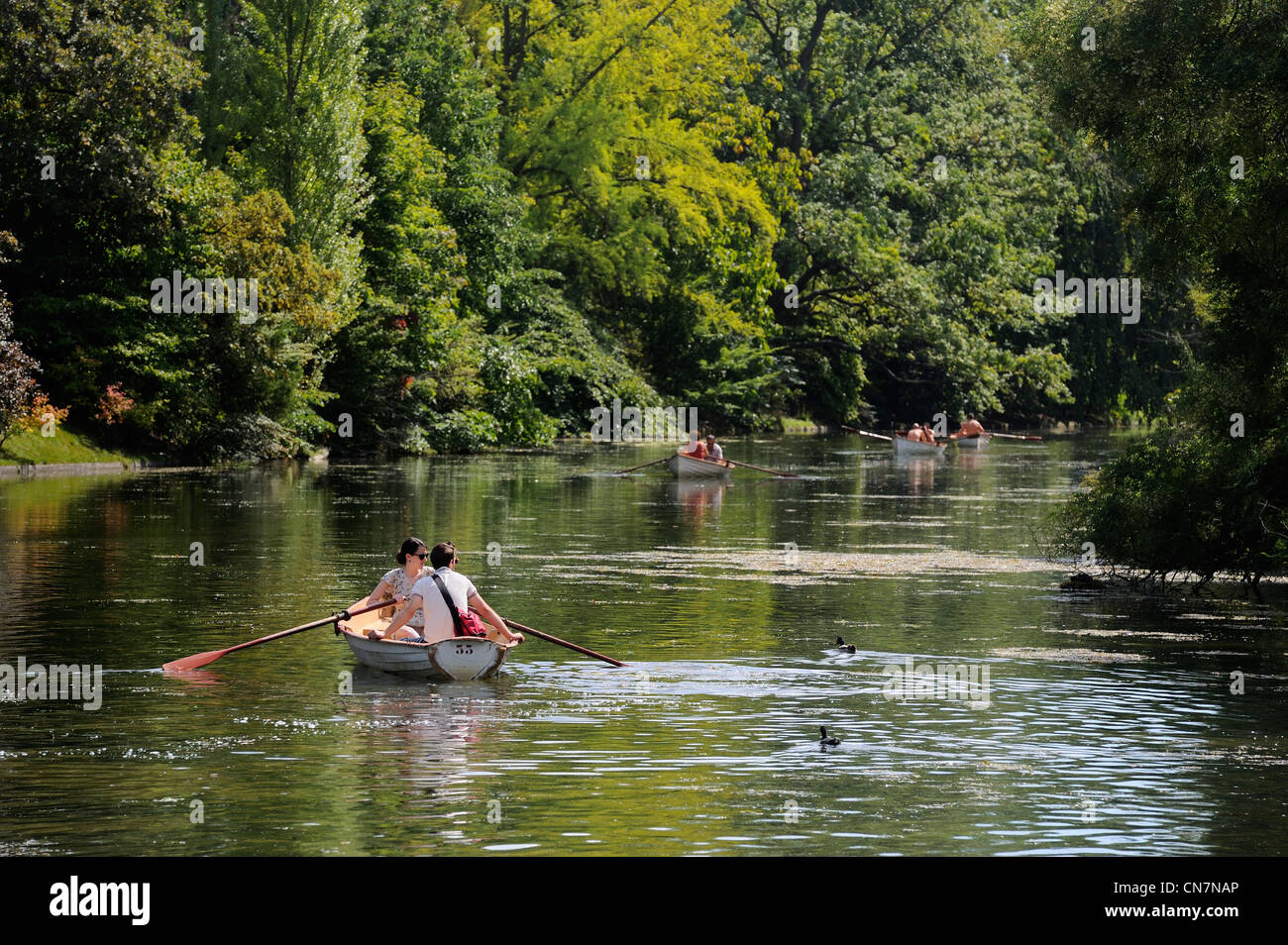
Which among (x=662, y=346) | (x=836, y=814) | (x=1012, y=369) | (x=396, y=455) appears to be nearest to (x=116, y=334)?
(x=396, y=455)

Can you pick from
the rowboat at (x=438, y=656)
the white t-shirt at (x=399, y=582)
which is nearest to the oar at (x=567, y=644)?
the rowboat at (x=438, y=656)

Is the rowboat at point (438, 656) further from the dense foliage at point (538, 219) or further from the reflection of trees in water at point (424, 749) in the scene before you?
the dense foliage at point (538, 219)

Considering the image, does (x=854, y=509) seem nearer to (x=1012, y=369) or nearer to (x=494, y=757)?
(x=494, y=757)

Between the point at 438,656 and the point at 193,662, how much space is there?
2.51 m

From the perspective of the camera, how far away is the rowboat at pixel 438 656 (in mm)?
18828

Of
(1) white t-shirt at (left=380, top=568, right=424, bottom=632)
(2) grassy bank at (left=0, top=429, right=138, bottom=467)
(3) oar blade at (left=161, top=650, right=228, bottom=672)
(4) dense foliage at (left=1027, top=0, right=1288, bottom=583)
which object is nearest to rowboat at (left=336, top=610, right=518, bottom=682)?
(1) white t-shirt at (left=380, top=568, right=424, bottom=632)

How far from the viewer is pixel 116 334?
50.7 m

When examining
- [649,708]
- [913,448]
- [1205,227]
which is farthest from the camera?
[913,448]

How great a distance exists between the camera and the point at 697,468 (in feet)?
169

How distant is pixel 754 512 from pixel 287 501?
9.76 meters

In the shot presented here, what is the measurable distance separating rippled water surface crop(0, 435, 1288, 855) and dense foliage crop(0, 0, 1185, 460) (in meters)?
6.85

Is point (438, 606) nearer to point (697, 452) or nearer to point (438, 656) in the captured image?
point (438, 656)

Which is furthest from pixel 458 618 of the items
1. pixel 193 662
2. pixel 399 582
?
pixel 193 662

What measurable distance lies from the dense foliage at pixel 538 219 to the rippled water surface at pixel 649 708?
6855 mm
